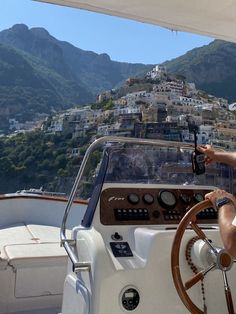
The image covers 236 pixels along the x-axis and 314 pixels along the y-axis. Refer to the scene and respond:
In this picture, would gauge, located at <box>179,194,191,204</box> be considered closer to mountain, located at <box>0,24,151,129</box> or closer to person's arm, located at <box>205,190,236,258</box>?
person's arm, located at <box>205,190,236,258</box>

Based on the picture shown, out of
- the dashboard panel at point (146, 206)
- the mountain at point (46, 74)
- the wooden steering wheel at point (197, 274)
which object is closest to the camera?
the wooden steering wheel at point (197, 274)

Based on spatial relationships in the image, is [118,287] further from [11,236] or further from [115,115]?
[11,236]

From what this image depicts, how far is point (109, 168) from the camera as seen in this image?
196cm

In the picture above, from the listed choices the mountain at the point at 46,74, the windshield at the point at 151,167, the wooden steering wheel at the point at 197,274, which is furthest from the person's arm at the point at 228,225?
the mountain at the point at 46,74

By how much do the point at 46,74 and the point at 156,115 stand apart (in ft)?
30.2

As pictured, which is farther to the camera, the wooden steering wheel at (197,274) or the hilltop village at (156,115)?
the hilltop village at (156,115)

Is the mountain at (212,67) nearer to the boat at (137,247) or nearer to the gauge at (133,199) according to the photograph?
the boat at (137,247)

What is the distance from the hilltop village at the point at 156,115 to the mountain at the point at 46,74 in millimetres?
1270

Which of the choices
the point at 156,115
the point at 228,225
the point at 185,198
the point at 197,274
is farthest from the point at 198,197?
the point at 156,115

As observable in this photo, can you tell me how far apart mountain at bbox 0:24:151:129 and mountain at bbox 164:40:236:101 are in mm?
792

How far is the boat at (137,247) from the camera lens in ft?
5.21

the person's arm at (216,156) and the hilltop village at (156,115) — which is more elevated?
the hilltop village at (156,115)

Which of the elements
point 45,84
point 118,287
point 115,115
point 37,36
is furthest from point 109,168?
point 37,36

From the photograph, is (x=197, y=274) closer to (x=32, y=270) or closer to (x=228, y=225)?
(x=228, y=225)
